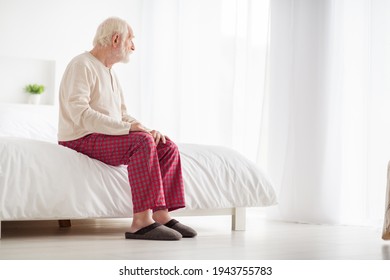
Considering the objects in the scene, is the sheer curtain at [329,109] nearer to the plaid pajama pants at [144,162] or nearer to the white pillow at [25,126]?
the plaid pajama pants at [144,162]

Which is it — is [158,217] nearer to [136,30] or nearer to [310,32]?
[310,32]

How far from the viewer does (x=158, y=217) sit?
2572 millimetres

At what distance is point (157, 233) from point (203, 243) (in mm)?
189

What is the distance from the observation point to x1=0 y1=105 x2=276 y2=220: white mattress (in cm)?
241

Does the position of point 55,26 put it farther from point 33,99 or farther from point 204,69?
point 204,69

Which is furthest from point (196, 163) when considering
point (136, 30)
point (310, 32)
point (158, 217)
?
point (136, 30)

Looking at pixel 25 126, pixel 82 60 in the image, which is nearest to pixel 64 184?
pixel 82 60

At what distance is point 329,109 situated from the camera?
3568mm

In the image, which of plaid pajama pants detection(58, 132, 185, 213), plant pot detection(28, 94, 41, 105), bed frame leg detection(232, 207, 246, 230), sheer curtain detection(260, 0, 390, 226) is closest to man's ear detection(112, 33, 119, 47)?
plaid pajama pants detection(58, 132, 185, 213)

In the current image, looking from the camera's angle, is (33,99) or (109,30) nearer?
(109,30)

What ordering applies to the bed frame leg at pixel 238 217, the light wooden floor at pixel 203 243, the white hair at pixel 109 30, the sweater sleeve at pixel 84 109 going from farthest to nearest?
the bed frame leg at pixel 238 217, the white hair at pixel 109 30, the sweater sleeve at pixel 84 109, the light wooden floor at pixel 203 243

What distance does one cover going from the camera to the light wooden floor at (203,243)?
2061mm

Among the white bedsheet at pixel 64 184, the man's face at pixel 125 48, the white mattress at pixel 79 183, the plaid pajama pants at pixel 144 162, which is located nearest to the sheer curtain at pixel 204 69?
the white mattress at pixel 79 183

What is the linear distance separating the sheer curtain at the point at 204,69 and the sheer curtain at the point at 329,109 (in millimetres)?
227
